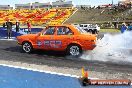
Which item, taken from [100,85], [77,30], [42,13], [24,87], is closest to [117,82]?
[100,85]

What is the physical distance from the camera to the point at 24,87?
8.82 m

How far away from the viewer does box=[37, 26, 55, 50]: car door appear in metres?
15.4

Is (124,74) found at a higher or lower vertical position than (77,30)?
lower

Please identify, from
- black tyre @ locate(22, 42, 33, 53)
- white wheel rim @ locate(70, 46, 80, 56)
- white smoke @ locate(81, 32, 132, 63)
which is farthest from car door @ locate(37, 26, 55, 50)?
white smoke @ locate(81, 32, 132, 63)

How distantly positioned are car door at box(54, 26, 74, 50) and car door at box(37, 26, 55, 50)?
0.80 feet

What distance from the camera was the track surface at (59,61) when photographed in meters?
11.9

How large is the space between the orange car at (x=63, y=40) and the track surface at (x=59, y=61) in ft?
1.39

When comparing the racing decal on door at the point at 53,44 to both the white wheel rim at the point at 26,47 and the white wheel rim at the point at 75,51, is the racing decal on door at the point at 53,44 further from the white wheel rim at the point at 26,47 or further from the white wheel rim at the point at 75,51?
the white wheel rim at the point at 26,47

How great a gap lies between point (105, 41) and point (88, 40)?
4.16 feet

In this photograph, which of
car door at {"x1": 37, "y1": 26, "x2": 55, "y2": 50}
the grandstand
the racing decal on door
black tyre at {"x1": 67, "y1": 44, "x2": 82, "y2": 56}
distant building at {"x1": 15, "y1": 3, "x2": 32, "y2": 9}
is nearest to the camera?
black tyre at {"x1": 67, "y1": 44, "x2": 82, "y2": 56}

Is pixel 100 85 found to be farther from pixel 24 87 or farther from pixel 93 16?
pixel 93 16

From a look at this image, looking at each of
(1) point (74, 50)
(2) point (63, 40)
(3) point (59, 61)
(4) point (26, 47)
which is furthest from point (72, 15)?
(3) point (59, 61)

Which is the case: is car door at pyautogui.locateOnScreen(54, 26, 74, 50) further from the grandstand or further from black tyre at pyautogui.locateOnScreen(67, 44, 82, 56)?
the grandstand

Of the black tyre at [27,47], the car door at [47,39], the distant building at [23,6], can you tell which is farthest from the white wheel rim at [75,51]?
the distant building at [23,6]
